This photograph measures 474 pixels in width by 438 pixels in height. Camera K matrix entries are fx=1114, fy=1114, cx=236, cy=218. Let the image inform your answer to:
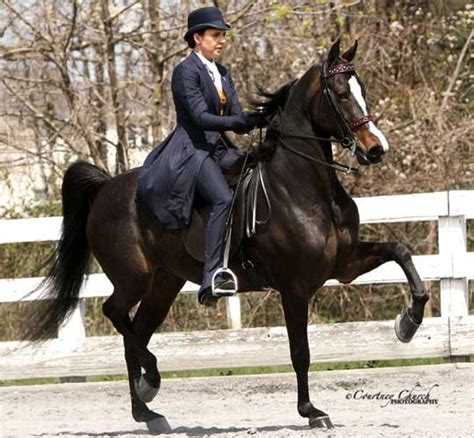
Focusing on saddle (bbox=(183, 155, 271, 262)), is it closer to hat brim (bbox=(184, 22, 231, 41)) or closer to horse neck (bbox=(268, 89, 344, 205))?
horse neck (bbox=(268, 89, 344, 205))

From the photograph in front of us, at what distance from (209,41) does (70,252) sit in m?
1.96

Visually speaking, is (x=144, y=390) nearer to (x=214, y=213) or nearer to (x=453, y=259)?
(x=214, y=213)

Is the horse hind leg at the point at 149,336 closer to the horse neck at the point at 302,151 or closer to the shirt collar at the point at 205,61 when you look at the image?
the horse neck at the point at 302,151

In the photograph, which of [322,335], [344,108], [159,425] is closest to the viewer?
[344,108]

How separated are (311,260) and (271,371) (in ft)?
10.7

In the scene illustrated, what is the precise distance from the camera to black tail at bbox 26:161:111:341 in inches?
297

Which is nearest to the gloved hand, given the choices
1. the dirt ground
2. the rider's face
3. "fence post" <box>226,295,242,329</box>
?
the rider's face

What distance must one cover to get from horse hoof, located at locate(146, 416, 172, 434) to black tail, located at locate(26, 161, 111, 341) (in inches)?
46.2

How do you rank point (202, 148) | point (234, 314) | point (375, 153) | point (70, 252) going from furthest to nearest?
point (234, 314)
point (70, 252)
point (202, 148)
point (375, 153)

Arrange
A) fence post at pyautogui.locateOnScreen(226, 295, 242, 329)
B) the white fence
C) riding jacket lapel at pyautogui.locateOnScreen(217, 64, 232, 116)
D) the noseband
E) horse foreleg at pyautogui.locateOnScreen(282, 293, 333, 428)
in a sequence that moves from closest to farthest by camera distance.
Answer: the noseband, horse foreleg at pyautogui.locateOnScreen(282, 293, 333, 428), riding jacket lapel at pyautogui.locateOnScreen(217, 64, 232, 116), the white fence, fence post at pyautogui.locateOnScreen(226, 295, 242, 329)

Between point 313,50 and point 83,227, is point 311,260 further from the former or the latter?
point 313,50

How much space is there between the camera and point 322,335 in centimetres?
874

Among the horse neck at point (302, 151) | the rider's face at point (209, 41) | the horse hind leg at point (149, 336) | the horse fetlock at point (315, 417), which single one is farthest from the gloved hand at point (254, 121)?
the horse fetlock at point (315, 417)

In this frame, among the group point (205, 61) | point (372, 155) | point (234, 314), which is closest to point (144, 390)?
point (205, 61)
